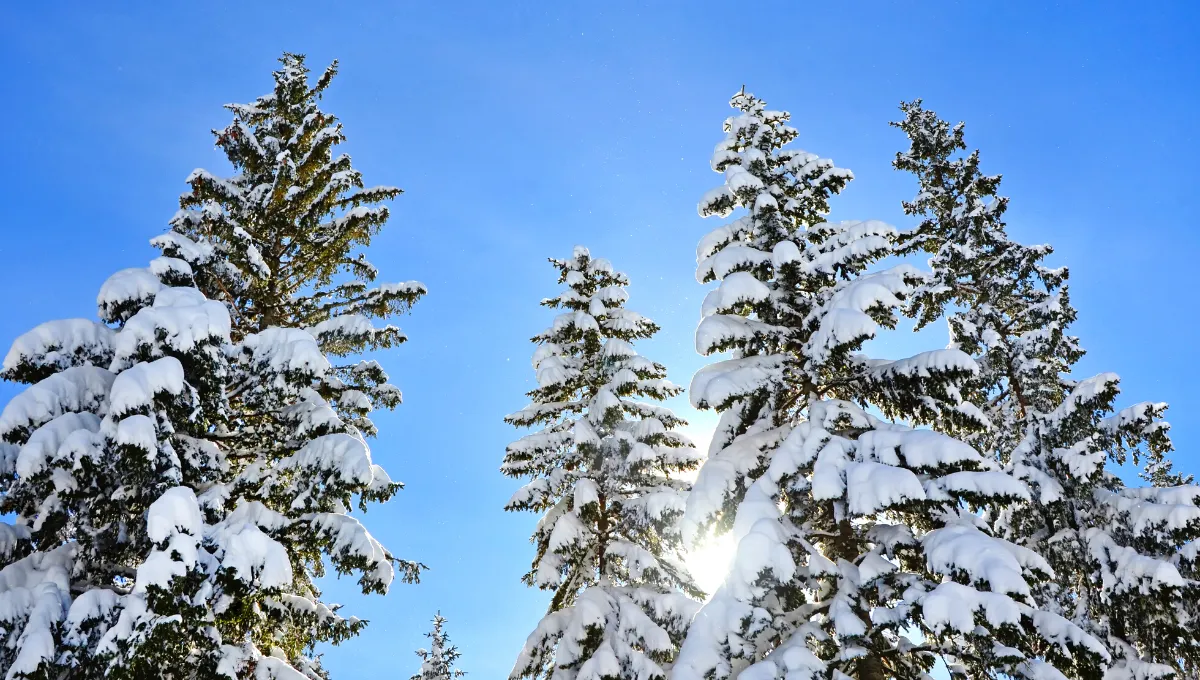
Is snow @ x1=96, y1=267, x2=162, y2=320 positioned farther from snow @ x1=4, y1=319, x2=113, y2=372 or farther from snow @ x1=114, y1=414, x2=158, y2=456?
snow @ x1=114, y1=414, x2=158, y2=456

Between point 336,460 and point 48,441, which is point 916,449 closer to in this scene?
point 336,460

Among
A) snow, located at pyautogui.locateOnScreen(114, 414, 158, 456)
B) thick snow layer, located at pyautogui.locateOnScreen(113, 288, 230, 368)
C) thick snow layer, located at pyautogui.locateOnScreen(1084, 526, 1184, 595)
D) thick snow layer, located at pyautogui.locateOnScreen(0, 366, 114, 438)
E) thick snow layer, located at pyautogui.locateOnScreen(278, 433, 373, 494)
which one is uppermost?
thick snow layer, located at pyautogui.locateOnScreen(113, 288, 230, 368)

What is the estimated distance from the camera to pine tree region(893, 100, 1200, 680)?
12.6m

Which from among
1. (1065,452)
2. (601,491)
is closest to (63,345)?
(601,491)

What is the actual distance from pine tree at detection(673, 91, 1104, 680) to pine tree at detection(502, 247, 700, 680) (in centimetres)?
340

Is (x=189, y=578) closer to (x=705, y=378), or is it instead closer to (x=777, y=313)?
(x=705, y=378)

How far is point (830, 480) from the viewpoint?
9023 millimetres

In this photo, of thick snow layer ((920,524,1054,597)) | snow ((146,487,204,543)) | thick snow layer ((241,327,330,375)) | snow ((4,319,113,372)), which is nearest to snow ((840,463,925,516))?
thick snow layer ((920,524,1054,597))

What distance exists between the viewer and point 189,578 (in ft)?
27.2

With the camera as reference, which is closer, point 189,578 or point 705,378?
point 189,578

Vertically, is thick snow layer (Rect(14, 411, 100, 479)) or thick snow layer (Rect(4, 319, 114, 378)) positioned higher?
thick snow layer (Rect(4, 319, 114, 378))

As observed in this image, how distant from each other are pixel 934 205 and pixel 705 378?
1154 centimetres

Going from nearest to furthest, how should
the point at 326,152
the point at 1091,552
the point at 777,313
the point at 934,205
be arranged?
1. the point at 777,313
2. the point at 1091,552
3. the point at 326,152
4. the point at 934,205

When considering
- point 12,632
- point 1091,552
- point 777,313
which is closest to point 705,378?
point 777,313
